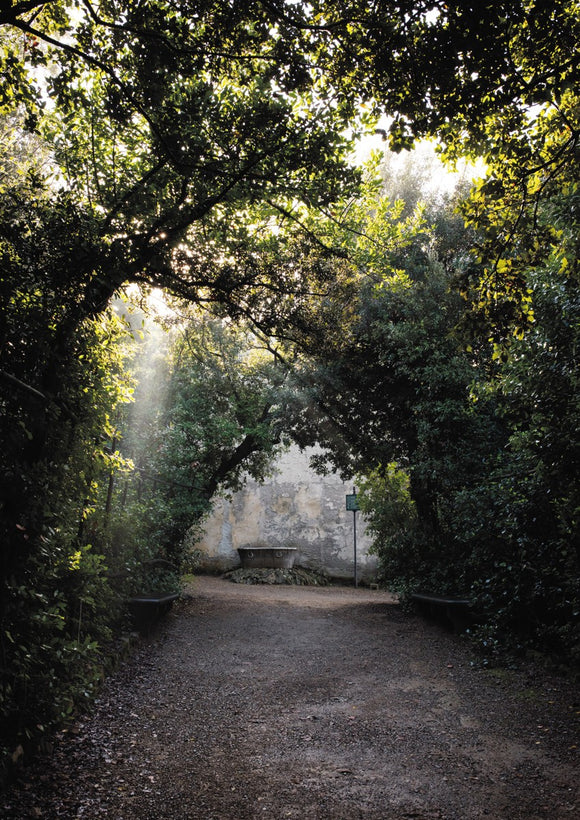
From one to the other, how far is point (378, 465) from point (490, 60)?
25.7ft

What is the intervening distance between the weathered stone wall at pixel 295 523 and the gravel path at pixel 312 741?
8647 mm

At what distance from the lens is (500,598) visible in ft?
20.2

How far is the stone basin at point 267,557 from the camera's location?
14.6 meters

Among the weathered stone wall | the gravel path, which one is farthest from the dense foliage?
the weathered stone wall

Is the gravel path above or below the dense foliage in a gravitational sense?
below

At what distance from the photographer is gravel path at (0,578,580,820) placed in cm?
269

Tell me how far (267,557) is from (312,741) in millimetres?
11287

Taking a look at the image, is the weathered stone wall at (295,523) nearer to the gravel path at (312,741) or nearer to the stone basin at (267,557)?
the stone basin at (267,557)

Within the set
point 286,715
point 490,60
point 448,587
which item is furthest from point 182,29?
point 448,587

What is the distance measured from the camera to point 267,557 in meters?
14.7

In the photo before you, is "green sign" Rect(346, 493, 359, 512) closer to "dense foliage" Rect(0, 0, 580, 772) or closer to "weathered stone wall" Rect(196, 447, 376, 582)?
"weathered stone wall" Rect(196, 447, 376, 582)

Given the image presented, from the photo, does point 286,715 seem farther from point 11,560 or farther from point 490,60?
point 490,60

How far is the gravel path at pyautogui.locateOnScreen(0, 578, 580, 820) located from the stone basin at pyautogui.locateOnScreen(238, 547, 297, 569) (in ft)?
27.1

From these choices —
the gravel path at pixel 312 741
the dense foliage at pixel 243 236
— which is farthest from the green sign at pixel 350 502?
the gravel path at pixel 312 741
